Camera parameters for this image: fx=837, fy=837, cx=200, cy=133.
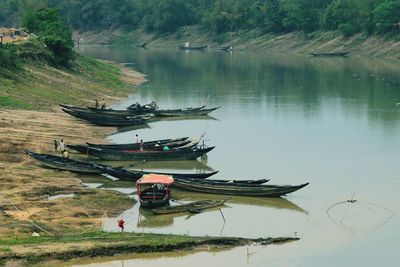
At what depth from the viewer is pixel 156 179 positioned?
3944cm

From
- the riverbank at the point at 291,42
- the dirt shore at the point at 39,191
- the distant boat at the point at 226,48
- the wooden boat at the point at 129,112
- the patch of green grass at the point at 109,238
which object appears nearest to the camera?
the patch of green grass at the point at 109,238

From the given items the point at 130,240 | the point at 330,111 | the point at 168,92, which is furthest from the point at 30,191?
the point at 168,92

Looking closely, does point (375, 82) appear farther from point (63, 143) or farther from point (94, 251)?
point (94, 251)

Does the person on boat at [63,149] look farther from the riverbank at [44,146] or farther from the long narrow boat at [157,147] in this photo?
the riverbank at [44,146]

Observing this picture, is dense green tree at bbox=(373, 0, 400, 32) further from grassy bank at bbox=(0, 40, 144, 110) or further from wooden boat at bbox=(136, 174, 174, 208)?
wooden boat at bbox=(136, 174, 174, 208)

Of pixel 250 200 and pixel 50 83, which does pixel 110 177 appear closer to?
pixel 250 200

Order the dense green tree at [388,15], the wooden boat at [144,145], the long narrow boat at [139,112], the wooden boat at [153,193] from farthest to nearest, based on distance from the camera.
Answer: the dense green tree at [388,15], the long narrow boat at [139,112], the wooden boat at [144,145], the wooden boat at [153,193]

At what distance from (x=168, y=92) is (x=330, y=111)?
80.4 feet

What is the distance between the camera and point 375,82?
95.1 meters

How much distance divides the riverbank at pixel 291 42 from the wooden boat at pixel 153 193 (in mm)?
96761

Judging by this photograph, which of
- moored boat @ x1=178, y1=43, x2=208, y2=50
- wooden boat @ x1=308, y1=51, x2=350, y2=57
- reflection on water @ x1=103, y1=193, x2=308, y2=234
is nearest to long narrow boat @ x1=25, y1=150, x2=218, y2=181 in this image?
reflection on water @ x1=103, y1=193, x2=308, y2=234

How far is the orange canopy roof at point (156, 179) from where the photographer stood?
128 feet

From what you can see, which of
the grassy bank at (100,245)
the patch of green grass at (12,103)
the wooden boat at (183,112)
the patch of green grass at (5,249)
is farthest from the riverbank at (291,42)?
the patch of green grass at (5,249)

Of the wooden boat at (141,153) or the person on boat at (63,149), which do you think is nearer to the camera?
the person on boat at (63,149)
